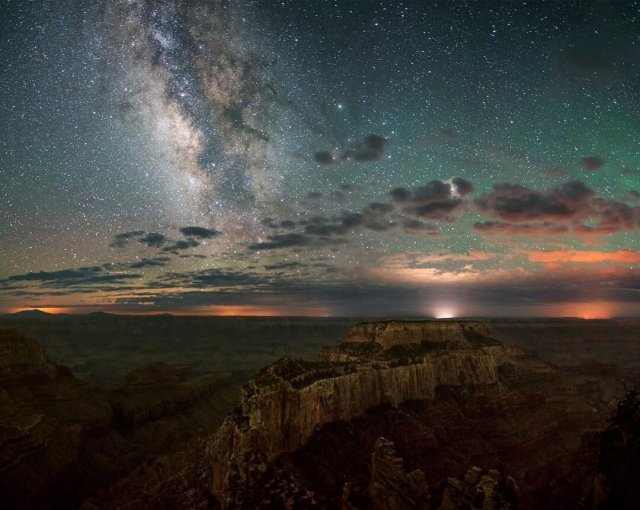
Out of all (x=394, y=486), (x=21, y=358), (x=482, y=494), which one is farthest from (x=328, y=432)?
(x=21, y=358)

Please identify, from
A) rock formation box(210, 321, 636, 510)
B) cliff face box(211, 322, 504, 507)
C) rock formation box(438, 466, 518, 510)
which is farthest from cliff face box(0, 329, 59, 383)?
rock formation box(438, 466, 518, 510)

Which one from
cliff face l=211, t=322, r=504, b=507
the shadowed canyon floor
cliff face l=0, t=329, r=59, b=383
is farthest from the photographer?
cliff face l=0, t=329, r=59, b=383

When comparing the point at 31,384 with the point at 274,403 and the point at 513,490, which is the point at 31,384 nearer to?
the point at 274,403

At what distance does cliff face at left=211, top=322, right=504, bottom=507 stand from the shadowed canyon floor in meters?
0.17

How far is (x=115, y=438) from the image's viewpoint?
6500 cm

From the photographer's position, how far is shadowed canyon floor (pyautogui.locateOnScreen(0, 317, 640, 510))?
2942 cm

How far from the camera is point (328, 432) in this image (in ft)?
137

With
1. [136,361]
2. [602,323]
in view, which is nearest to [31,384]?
[136,361]

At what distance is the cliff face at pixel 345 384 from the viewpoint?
3253 centimetres

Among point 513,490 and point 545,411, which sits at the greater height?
point 513,490

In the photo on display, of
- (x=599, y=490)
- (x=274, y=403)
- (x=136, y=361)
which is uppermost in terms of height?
(x=599, y=490)

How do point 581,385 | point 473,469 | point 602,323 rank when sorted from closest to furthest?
point 473,469 → point 581,385 → point 602,323

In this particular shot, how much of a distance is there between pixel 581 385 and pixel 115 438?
316ft

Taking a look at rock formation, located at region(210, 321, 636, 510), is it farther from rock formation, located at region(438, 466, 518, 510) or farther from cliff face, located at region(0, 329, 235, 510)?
cliff face, located at region(0, 329, 235, 510)
